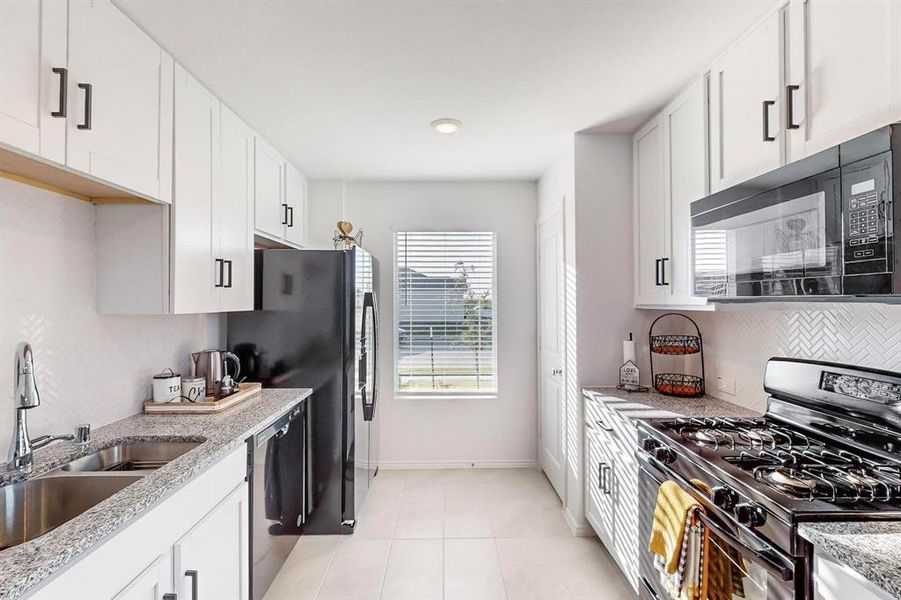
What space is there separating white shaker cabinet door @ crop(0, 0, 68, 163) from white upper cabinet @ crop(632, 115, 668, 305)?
2.50 m

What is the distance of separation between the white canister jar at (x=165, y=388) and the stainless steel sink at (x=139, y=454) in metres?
0.45

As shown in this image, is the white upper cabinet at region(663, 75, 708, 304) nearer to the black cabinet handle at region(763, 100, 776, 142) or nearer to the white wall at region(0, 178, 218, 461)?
the black cabinet handle at region(763, 100, 776, 142)

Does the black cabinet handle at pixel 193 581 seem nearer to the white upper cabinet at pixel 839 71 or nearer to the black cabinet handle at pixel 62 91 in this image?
the black cabinet handle at pixel 62 91

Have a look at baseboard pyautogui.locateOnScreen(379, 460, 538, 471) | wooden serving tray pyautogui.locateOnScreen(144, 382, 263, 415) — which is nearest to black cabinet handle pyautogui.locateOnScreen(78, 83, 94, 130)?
wooden serving tray pyautogui.locateOnScreen(144, 382, 263, 415)

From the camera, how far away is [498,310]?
3.88 m

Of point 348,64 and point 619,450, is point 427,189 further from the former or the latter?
point 619,450

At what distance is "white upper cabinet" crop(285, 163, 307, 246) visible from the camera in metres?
3.32

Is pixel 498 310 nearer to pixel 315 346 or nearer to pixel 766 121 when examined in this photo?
pixel 315 346

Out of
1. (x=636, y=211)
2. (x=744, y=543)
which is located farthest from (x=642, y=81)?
(x=744, y=543)

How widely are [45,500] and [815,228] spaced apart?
2426mm

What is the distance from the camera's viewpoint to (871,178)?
110cm

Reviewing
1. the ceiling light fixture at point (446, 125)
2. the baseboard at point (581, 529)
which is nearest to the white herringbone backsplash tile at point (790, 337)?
the baseboard at point (581, 529)

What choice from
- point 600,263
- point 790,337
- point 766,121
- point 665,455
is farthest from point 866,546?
point 600,263

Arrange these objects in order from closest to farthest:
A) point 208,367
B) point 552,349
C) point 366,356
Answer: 1. point 208,367
2. point 366,356
3. point 552,349
